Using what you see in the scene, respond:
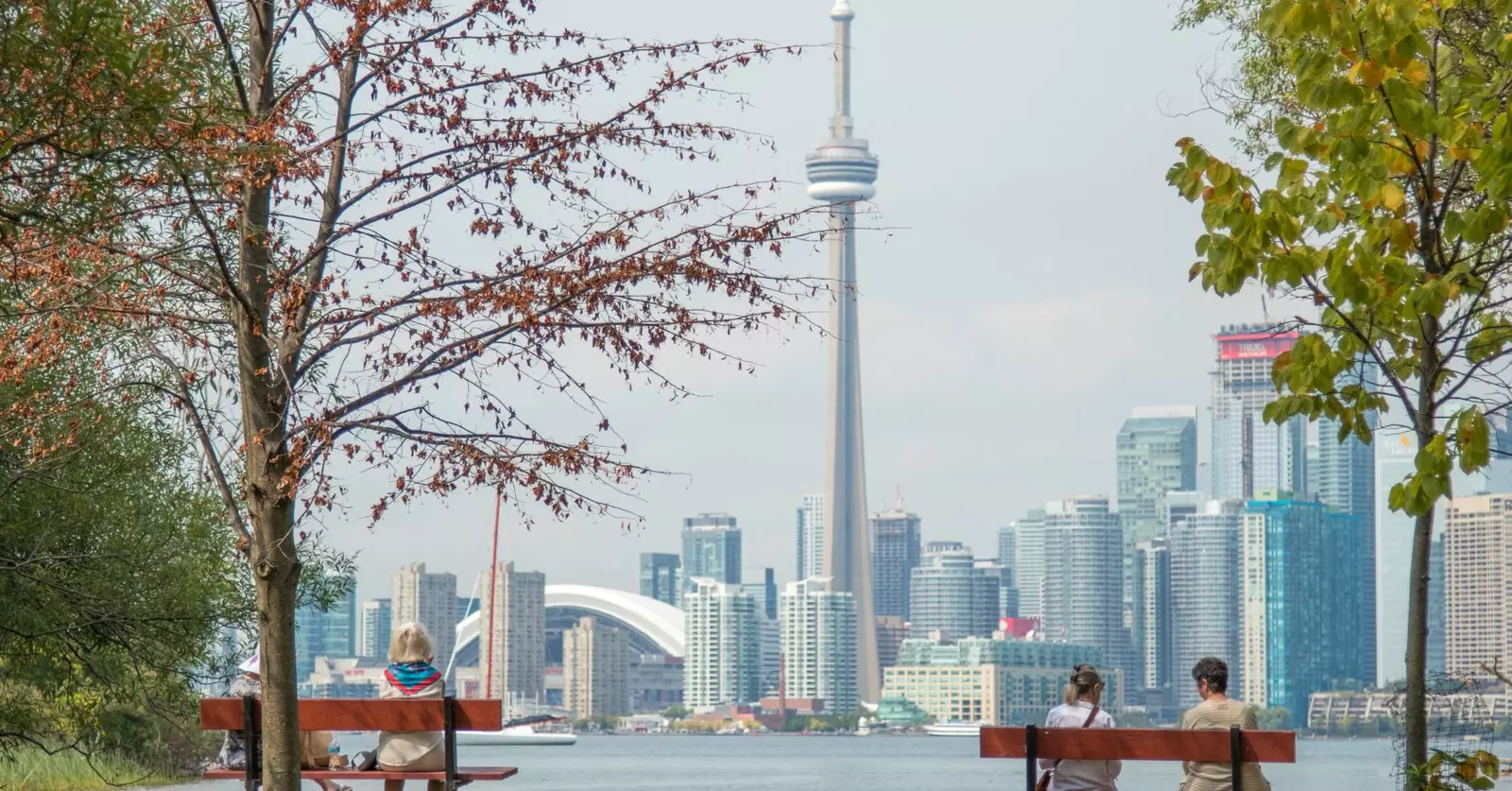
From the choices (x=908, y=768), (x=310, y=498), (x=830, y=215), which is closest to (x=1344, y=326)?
(x=830, y=215)

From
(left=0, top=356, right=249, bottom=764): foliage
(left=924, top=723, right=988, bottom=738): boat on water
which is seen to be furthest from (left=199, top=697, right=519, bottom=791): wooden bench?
(left=924, top=723, right=988, bottom=738): boat on water

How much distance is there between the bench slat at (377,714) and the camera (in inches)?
372

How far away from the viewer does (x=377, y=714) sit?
9.55m

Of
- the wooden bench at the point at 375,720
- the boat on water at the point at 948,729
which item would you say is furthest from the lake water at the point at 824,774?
the boat on water at the point at 948,729

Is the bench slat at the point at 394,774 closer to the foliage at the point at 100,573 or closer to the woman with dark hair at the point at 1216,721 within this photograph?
the foliage at the point at 100,573

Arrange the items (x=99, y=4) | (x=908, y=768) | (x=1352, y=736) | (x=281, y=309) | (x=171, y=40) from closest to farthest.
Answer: (x=99, y=4) < (x=171, y=40) < (x=281, y=309) < (x=908, y=768) < (x=1352, y=736)

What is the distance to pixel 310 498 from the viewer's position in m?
8.38

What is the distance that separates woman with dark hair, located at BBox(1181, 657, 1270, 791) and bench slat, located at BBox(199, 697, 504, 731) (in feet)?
10.1

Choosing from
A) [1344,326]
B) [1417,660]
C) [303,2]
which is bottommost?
[1417,660]

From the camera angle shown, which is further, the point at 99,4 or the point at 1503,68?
the point at 1503,68

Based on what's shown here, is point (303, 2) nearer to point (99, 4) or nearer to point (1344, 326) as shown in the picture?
point (99, 4)

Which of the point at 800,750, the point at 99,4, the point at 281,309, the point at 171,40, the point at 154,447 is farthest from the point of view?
the point at 800,750

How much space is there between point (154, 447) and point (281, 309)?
8.09m

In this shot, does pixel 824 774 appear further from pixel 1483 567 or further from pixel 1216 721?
pixel 1483 567
